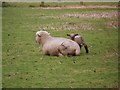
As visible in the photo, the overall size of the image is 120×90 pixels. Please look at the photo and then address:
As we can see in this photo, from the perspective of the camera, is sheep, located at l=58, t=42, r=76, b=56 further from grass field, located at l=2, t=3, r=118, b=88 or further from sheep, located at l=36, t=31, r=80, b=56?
grass field, located at l=2, t=3, r=118, b=88

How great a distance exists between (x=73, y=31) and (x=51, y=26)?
2706 millimetres

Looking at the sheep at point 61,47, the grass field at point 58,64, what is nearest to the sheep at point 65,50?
the sheep at point 61,47

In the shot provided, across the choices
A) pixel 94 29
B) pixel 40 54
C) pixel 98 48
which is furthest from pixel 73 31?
pixel 40 54

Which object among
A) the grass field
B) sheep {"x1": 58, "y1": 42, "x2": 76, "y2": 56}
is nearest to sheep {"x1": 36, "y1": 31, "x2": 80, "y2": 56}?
sheep {"x1": 58, "y1": 42, "x2": 76, "y2": 56}

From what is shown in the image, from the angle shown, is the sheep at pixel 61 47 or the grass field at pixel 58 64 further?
the sheep at pixel 61 47

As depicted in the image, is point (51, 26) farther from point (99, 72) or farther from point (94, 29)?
point (99, 72)

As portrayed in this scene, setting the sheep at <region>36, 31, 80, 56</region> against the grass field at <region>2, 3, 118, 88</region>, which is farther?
the sheep at <region>36, 31, 80, 56</region>

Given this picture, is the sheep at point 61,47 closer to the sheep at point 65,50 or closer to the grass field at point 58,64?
the sheep at point 65,50

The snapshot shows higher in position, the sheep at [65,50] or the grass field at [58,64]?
the sheep at [65,50]

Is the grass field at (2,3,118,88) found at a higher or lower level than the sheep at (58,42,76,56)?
lower

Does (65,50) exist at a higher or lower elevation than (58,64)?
higher

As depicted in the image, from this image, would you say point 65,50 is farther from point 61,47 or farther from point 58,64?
point 58,64

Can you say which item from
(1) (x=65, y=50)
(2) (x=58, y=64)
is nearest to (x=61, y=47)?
(1) (x=65, y=50)

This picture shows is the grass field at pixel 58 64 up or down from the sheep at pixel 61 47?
down
